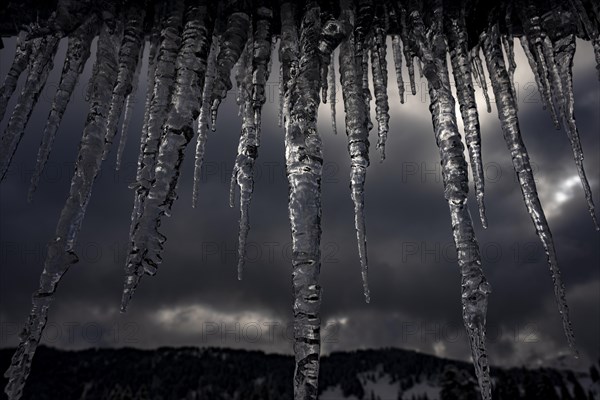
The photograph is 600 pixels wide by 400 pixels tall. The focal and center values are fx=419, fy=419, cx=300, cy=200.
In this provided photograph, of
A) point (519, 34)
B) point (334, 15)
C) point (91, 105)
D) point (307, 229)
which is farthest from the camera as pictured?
point (519, 34)

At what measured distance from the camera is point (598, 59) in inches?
108

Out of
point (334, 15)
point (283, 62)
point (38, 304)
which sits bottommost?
point (38, 304)

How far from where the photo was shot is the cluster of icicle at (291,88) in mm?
2145

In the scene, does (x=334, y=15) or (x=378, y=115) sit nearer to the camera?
(x=334, y=15)

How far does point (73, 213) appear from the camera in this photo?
7.50ft

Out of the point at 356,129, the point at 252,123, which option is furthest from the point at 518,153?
the point at 252,123

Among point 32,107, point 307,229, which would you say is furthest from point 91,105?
point 307,229

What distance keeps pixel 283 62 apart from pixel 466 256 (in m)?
1.56

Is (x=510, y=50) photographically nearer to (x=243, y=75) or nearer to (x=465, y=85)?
(x=465, y=85)

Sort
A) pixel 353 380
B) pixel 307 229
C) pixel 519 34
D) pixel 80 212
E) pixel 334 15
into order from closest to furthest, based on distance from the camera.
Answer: pixel 307 229 < pixel 80 212 < pixel 334 15 < pixel 519 34 < pixel 353 380

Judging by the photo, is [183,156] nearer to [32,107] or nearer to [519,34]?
[32,107]

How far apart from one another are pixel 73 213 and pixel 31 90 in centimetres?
113

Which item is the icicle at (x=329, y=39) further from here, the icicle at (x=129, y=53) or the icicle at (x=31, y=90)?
the icicle at (x=31, y=90)

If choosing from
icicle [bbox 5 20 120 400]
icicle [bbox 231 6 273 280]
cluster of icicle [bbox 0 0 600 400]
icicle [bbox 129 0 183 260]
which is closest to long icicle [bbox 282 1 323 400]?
cluster of icicle [bbox 0 0 600 400]
